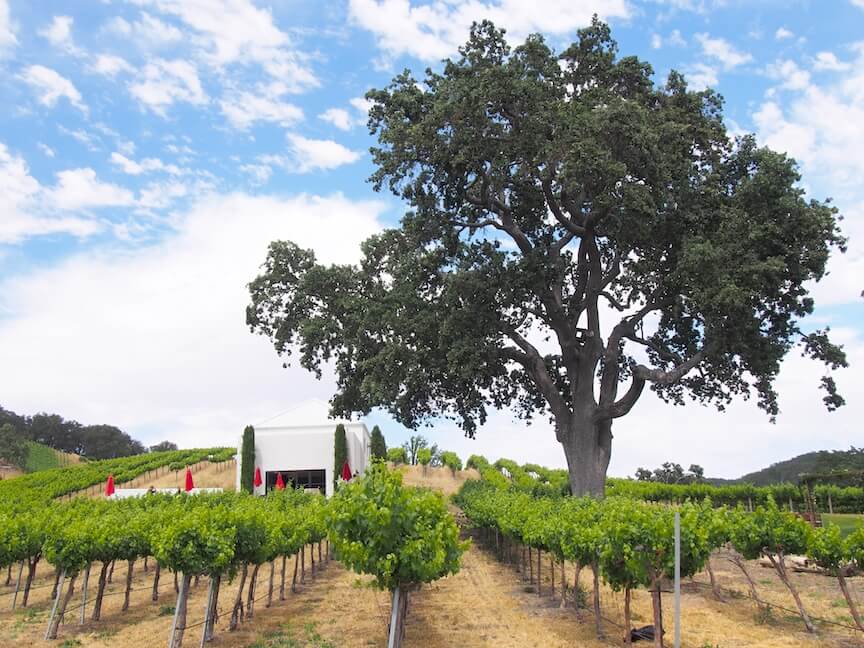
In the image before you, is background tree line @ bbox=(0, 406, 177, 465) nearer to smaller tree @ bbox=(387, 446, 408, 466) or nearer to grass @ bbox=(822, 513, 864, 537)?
smaller tree @ bbox=(387, 446, 408, 466)

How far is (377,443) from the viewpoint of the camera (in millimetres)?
49531

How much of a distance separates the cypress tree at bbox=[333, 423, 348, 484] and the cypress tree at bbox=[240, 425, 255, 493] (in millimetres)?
4355

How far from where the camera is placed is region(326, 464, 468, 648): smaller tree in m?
11.0

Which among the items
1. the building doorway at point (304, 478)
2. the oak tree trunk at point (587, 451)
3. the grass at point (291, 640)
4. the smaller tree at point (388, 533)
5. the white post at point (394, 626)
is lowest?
the grass at point (291, 640)

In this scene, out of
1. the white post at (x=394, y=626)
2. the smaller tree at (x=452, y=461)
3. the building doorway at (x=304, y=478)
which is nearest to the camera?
the white post at (x=394, y=626)

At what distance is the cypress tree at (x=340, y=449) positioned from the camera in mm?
37938

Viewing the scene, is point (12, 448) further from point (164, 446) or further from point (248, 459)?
point (248, 459)

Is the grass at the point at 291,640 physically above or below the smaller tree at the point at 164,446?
below

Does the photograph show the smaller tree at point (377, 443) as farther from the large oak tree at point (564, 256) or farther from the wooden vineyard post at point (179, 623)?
the wooden vineyard post at point (179, 623)

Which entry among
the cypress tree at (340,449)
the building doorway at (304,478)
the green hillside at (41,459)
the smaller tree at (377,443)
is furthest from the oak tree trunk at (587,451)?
the green hillside at (41,459)

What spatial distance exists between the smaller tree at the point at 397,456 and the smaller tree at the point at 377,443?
9211 millimetres

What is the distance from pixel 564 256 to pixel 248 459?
21.1 m

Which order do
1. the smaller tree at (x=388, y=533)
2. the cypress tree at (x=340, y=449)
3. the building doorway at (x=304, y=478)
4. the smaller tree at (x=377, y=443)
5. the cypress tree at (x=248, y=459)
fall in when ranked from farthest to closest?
1. the smaller tree at (x=377, y=443)
2. the building doorway at (x=304, y=478)
3. the cypress tree at (x=340, y=449)
4. the cypress tree at (x=248, y=459)
5. the smaller tree at (x=388, y=533)

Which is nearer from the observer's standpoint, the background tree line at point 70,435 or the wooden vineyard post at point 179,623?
the wooden vineyard post at point 179,623
